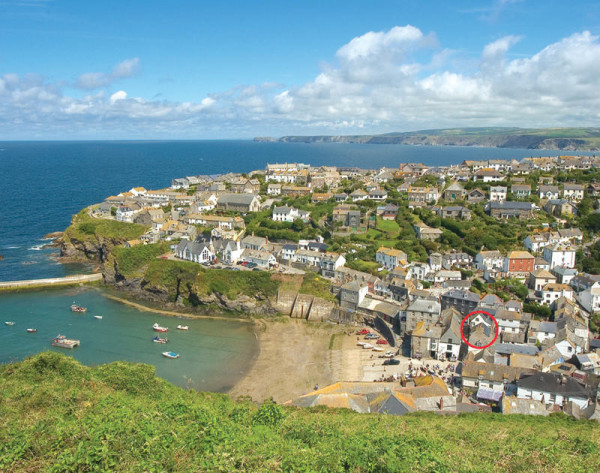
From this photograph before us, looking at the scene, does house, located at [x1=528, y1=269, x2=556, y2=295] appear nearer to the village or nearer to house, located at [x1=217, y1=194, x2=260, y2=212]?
the village

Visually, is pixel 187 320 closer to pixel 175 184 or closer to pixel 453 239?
pixel 453 239

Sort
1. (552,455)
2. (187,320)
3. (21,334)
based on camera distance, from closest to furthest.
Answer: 1. (552,455)
2. (21,334)
3. (187,320)

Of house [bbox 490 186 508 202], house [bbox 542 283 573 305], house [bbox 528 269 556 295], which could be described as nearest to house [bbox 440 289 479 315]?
house [bbox 542 283 573 305]

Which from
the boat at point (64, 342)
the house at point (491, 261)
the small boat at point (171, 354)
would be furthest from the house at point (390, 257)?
the boat at point (64, 342)

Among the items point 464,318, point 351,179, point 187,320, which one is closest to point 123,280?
point 187,320

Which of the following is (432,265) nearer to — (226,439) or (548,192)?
(548,192)

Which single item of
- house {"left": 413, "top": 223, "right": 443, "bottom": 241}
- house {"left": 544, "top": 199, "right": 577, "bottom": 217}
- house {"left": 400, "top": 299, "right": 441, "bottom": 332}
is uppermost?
house {"left": 544, "top": 199, "right": 577, "bottom": 217}
